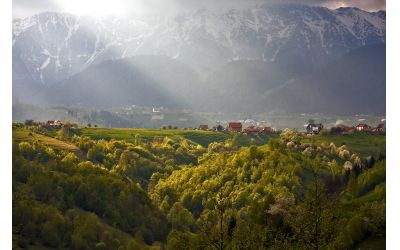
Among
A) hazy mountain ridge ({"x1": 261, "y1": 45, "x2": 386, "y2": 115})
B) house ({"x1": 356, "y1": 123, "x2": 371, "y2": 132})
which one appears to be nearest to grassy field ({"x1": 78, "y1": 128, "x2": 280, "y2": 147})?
house ({"x1": 356, "y1": 123, "x2": 371, "y2": 132})

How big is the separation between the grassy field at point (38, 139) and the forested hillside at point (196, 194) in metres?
0.29

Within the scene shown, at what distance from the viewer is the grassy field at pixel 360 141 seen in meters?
45.8

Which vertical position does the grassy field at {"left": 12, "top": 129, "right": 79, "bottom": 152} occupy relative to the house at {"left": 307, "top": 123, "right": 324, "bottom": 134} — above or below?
below

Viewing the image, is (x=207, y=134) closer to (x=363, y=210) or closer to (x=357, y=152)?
(x=357, y=152)

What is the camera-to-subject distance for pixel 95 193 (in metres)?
41.8

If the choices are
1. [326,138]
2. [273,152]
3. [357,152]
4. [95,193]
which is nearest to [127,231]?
[95,193]

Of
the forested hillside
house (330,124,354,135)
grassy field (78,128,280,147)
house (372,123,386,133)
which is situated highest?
house (372,123,386,133)

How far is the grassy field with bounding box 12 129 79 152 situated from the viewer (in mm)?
51875

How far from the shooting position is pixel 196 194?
50.9 m

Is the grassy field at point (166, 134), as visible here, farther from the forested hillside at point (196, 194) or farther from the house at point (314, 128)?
the house at point (314, 128)

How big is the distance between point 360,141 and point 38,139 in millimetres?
35676

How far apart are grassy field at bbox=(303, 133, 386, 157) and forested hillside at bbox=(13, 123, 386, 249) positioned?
13.1 inches

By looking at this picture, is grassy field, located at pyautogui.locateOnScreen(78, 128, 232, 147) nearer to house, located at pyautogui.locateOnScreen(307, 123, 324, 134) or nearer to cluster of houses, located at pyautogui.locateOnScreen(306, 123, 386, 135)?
house, located at pyautogui.locateOnScreen(307, 123, 324, 134)

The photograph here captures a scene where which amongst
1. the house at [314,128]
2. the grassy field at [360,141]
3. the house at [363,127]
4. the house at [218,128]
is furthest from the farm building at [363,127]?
the house at [218,128]
